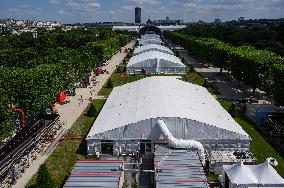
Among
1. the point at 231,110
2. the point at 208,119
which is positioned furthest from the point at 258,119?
the point at 208,119

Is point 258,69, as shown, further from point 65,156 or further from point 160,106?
point 65,156

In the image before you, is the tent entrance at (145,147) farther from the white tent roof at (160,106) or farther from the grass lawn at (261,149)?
the grass lawn at (261,149)

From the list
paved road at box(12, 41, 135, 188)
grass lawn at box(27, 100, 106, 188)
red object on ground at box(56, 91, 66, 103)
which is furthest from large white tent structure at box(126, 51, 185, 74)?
grass lawn at box(27, 100, 106, 188)

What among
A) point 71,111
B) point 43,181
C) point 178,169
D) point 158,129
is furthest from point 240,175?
point 71,111

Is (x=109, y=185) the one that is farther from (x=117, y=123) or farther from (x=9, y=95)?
(x=9, y=95)

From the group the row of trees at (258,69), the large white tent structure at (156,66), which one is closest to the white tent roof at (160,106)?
the row of trees at (258,69)

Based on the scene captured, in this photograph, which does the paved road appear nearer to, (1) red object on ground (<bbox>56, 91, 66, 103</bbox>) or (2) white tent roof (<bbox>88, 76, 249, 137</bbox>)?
(1) red object on ground (<bbox>56, 91, 66, 103</bbox>)
